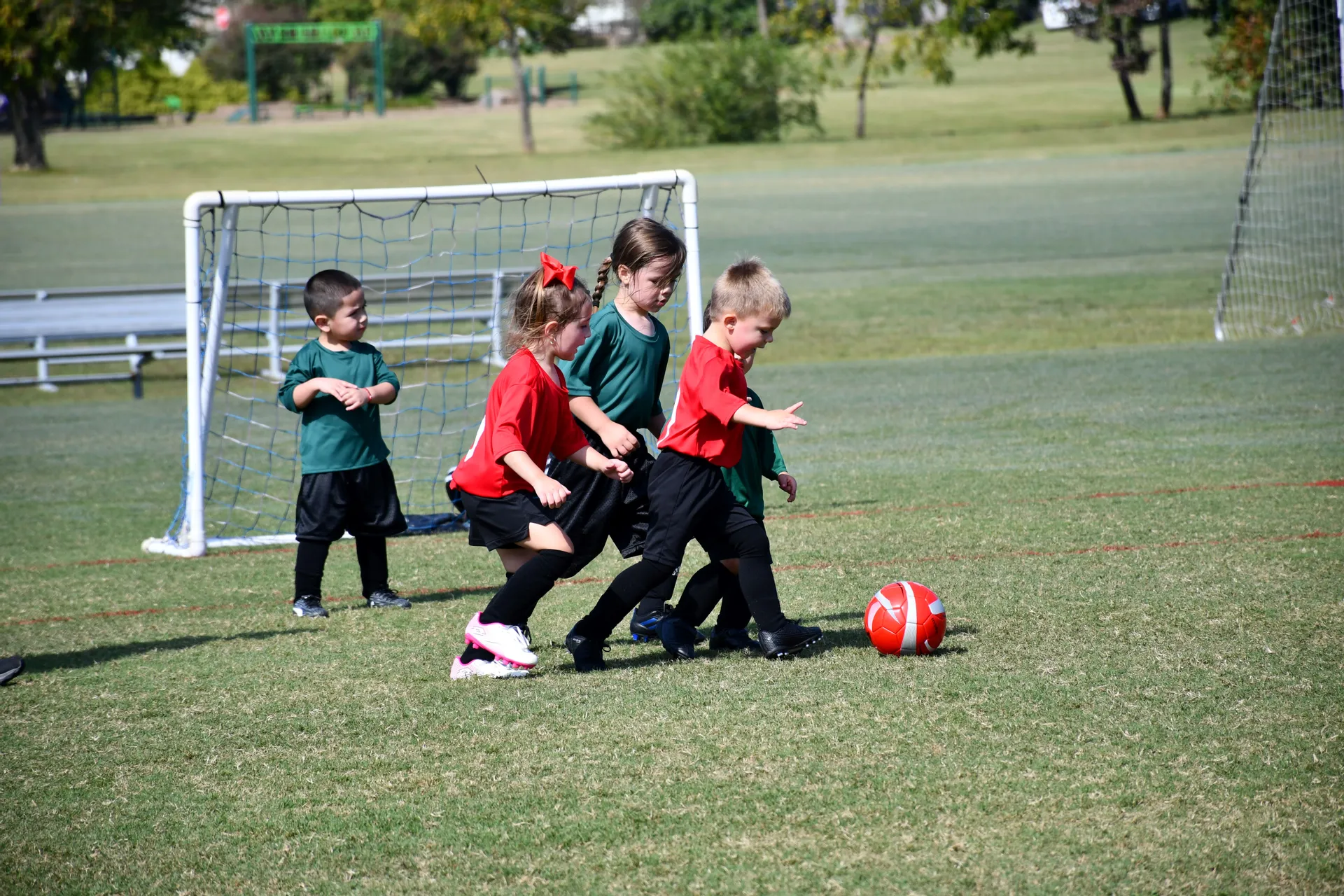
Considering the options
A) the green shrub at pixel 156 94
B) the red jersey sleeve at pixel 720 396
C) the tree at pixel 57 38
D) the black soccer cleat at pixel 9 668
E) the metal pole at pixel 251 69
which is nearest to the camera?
the red jersey sleeve at pixel 720 396

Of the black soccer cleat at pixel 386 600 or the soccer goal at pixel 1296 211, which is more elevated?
the soccer goal at pixel 1296 211

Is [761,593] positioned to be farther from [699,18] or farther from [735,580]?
[699,18]

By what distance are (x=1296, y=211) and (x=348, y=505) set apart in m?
16.7

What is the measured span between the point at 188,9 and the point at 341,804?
43392 millimetres

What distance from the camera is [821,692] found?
4.36m

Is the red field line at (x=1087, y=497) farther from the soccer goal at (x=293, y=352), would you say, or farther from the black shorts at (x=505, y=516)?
the black shorts at (x=505, y=516)

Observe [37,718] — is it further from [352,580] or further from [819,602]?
[819,602]

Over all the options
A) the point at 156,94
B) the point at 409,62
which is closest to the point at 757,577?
the point at 409,62

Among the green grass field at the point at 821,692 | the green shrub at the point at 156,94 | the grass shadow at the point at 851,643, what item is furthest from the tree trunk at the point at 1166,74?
the green shrub at the point at 156,94

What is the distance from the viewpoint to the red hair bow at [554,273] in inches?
182

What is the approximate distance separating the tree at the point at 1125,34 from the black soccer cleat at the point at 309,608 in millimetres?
40623

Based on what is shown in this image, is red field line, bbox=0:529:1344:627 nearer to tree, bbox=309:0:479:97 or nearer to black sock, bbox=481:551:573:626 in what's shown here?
black sock, bbox=481:551:573:626

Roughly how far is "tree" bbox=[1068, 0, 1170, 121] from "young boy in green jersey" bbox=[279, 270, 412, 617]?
40.2m

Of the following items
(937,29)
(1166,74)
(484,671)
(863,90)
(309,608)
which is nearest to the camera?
(484,671)
